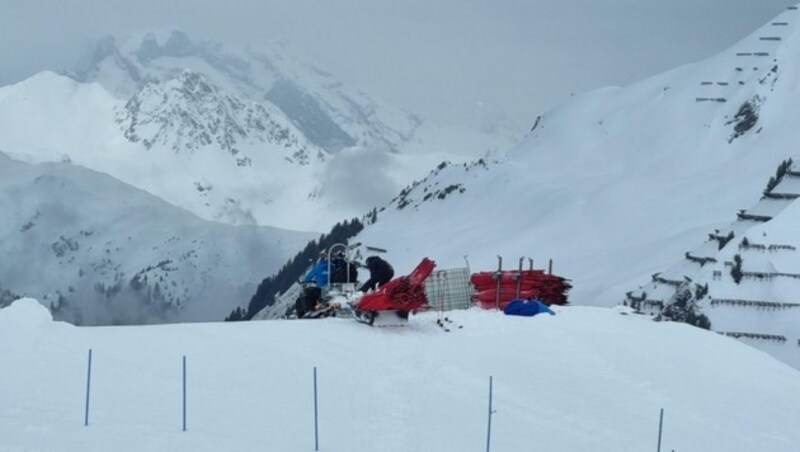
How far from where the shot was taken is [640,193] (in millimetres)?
165250

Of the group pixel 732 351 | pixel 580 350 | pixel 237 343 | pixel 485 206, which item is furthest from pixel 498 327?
pixel 485 206

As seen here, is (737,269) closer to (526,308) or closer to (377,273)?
(526,308)

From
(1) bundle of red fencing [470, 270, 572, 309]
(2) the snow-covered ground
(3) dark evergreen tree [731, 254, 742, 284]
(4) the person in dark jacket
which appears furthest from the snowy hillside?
(2) the snow-covered ground

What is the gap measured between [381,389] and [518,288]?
42.0 ft

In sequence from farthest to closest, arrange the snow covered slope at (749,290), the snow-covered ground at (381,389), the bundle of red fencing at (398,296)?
the snow covered slope at (749,290)
the bundle of red fencing at (398,296)
the snow-covered ground at (381,389)

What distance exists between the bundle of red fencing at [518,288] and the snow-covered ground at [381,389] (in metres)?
5.33

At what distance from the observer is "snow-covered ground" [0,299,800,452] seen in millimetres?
15609

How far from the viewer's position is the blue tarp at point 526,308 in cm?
2834

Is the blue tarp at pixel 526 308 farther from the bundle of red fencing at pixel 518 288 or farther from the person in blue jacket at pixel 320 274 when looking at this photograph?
the person in blue jacket at pixel 320 274

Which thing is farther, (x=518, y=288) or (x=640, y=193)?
(x=640, y=193)

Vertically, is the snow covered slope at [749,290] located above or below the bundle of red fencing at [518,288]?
below

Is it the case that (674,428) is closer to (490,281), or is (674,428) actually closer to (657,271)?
(490,281)

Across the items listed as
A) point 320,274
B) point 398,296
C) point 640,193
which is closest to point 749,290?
point 320,274

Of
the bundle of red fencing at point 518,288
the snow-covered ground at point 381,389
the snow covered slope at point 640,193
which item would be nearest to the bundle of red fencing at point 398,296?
the snow-covered ground at point 381,389
